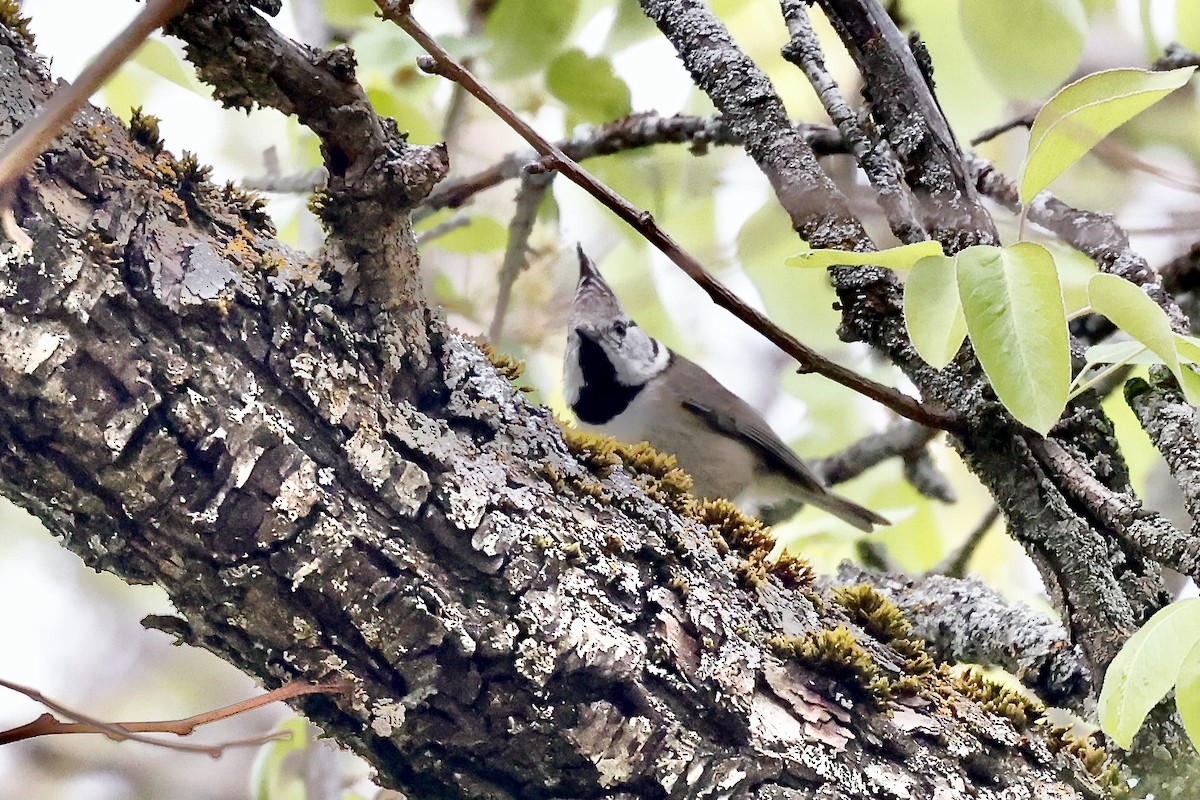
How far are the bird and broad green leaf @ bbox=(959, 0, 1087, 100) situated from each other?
3.35 feet

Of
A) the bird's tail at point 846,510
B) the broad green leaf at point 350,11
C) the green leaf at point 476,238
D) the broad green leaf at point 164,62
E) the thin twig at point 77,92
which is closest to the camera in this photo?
the thin twig at point 77,92

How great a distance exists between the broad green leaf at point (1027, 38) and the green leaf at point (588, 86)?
1.81 feet

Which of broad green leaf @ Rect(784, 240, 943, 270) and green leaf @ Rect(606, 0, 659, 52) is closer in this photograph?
broad green leaf @ Rect(784, 240, 943, 270)

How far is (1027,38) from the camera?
121 centimetres

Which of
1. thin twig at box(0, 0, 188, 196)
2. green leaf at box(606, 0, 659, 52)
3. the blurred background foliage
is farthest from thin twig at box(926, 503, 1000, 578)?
thin twig at box(0, 0, 188, 196)

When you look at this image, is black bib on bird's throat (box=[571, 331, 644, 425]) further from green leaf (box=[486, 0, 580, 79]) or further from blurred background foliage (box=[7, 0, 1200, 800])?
green leaf (box=[486, 0, 580, 79])

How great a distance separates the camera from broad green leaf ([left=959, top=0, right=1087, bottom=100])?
46.9 inches

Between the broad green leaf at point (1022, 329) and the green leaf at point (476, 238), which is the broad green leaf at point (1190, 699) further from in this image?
the green leaf at point (476, 238)

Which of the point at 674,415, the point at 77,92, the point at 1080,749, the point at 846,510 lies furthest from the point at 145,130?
the point at 846,510

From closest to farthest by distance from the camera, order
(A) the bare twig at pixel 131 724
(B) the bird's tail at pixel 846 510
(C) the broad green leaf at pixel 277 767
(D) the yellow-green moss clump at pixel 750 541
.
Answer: (A) the bare twig at pixel 131 724 → (D) the yellow-green moss clump at pixel 750 541 → (C) the broad green leaf at pixel 277 767 → (B) the bird's tail at pixel 846 510

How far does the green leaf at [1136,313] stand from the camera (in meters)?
0.67

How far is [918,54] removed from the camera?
3.54 ft

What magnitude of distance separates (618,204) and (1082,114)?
1.22ft

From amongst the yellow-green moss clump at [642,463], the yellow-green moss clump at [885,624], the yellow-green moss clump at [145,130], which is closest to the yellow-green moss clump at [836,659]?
the yellow-green moss clump at [885,624]
